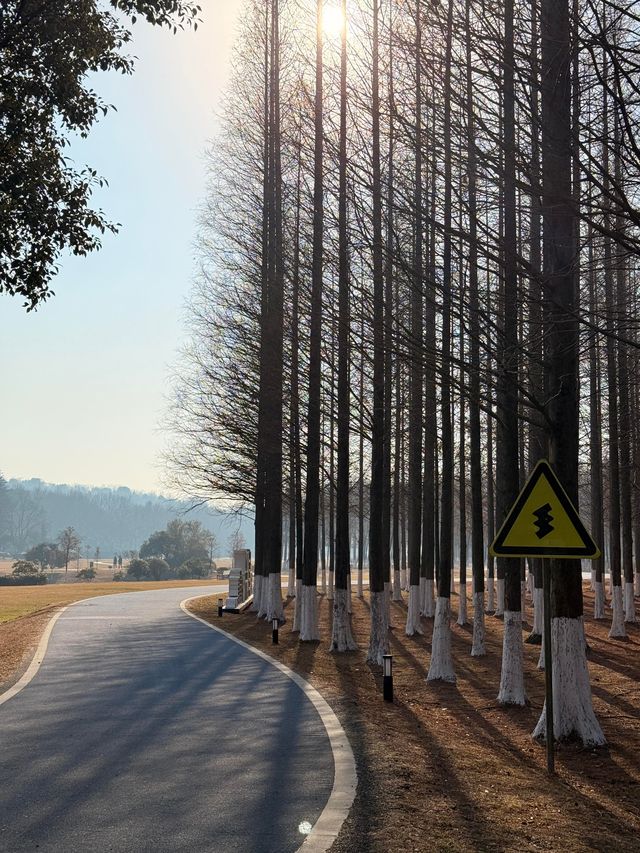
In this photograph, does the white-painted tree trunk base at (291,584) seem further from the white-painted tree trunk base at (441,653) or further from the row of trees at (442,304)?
the white-painted tree trunk base at (441,653)

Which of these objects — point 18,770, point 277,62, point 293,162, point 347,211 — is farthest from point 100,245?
point 277,62

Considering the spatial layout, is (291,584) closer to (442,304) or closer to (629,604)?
(629,604)

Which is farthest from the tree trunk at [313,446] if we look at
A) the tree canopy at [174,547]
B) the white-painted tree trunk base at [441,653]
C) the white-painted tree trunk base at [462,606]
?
the tree canopy at [174,547]

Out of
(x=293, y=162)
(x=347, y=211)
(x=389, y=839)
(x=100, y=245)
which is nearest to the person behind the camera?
(x=389, y=839)

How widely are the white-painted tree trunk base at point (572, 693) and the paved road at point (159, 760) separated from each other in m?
2.55

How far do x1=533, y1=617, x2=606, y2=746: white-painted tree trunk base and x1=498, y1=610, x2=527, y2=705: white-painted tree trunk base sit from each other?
3.45 m

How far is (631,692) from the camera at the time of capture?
606 inches

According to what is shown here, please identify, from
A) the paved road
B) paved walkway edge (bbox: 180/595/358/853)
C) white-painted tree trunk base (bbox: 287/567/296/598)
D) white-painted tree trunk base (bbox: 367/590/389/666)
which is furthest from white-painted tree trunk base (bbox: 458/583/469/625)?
paved walkway edge (bbox: 180/595/358/853)

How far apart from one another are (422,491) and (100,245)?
18.2 m

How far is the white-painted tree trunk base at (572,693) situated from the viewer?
993cm

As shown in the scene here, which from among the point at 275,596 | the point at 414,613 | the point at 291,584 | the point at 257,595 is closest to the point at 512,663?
the point at 414,613

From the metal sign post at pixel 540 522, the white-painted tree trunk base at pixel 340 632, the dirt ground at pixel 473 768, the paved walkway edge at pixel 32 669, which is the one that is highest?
the metal sign post at pixel 540 522

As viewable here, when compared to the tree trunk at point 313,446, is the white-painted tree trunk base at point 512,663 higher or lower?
lower

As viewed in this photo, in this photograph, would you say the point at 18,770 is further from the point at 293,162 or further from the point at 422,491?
the point at 422,491
